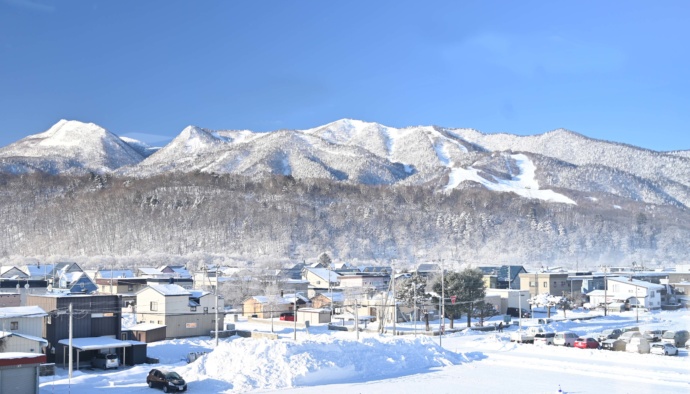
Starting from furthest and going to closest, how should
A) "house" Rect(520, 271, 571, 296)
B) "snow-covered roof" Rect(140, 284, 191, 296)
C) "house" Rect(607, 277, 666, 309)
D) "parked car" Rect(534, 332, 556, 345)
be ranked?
"house" Rect(520, 271, 571, 296), "house" Rect(607, 277, 666, 309), "snow-covered roof" Rect(140, 284, 191, 296), "parked car" Rect(534, 332, 556, 345)

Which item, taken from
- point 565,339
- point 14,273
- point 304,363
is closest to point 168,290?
point 304,363

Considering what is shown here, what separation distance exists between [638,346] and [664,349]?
2.81ft

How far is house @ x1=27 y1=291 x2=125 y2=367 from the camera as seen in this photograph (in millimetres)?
20766

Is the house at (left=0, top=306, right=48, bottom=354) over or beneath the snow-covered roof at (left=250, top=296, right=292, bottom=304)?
over

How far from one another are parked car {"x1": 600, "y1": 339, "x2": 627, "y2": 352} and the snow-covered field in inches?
66.6

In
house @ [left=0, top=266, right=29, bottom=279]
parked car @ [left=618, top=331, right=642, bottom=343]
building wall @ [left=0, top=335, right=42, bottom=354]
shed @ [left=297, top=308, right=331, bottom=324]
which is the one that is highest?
house @ [left=0, top=266, right=29, bottom=279]

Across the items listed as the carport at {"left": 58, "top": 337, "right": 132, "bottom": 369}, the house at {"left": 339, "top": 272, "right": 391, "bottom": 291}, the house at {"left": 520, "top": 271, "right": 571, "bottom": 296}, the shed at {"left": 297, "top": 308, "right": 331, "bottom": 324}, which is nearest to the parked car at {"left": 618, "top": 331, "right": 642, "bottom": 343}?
the shed at {"left": 297, "top": 308, "right": 331, "bottom": 324}

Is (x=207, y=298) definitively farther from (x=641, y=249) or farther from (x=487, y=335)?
(x=641, y=249)

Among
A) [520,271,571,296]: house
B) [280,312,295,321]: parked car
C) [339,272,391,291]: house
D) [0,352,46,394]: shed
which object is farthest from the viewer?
[339,272,391,291]: house

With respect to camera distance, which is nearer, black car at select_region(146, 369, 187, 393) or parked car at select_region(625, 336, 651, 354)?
black car at select_region(146, 369, 187, 393)

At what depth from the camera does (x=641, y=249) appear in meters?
96.6

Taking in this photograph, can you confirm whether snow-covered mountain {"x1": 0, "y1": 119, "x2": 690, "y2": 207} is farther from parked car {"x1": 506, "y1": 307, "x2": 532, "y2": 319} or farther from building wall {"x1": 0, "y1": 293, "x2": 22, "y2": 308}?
building wall {"x1": 0, "y1": 293, "x2": 22, "y2": 308}

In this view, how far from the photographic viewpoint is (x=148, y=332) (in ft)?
85.9

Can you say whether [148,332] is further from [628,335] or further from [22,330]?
[628,335]
